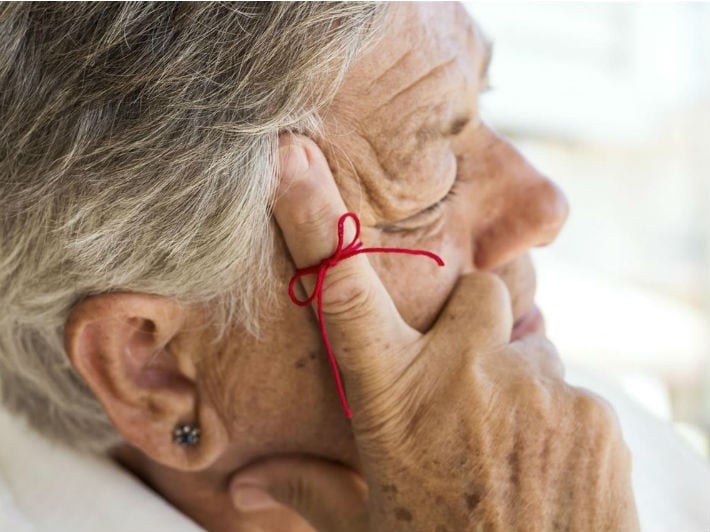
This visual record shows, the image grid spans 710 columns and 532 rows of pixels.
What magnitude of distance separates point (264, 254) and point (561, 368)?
0.45m

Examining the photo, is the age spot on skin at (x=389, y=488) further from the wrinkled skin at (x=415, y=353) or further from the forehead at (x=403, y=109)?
the forehead at (x=403, y=109)

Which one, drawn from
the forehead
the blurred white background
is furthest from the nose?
the blurred white background

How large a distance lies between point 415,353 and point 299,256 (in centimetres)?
20

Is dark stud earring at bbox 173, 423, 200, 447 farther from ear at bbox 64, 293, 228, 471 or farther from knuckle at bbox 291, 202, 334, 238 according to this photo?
knuckle at bbox 291, 202, 334, 238

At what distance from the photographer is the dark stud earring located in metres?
1.19

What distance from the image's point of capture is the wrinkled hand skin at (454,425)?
102 cm

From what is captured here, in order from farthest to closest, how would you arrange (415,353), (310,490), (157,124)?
(310,490)
(415,353)
(157,124)

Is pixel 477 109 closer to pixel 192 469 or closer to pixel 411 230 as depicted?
pixel 411 230

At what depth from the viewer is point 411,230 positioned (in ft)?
3.73

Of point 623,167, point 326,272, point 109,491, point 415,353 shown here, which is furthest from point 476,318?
point 623,167

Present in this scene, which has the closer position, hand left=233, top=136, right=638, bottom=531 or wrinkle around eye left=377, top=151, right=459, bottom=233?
hand left=233, top=136, right=638, bottom=531

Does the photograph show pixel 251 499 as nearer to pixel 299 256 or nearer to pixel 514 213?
pixel 299 256

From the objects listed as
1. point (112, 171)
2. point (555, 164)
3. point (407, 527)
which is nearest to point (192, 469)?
point (407, 527)

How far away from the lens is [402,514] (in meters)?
1.05
